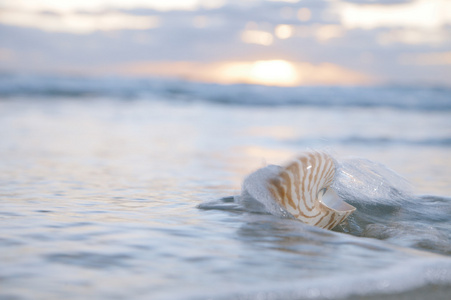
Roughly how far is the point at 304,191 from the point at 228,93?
18918 millimetres

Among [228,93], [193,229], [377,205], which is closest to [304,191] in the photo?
[193,229]

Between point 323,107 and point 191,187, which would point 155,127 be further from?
point 323,107

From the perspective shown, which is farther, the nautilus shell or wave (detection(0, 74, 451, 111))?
wave (detection(0, 74, 451, 111))

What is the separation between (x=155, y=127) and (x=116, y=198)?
662 cm

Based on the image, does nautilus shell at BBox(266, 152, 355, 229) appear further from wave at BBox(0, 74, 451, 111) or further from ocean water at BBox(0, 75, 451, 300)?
wave at BBox(0, 74, 451, 111)

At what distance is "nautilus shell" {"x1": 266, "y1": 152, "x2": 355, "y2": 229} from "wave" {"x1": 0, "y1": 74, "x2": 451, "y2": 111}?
54.2 feet

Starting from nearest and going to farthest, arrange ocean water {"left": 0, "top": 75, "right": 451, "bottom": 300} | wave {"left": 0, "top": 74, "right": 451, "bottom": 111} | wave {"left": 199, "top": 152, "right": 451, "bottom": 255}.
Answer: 1. ocean water {"left": 0, "top": 75, "right": 451, "bottom": 300}
2. wave {"left": 199, "top": 152, "right": 451, "bottom": 255}
3. wave {"left": 0, "top": 74, "right": 451, "bottom": 111}

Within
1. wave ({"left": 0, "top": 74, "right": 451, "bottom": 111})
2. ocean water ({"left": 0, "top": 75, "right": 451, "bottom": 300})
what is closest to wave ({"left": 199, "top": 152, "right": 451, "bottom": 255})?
ocean water ({"left": 0, "top": 75, "right": 451, "bottom": 300})

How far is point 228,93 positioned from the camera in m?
21.6

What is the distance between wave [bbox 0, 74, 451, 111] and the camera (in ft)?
64.6

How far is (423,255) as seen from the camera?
7.50ft

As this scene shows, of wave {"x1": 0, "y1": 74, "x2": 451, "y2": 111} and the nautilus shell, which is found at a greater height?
wave {"x1": 0, "y1": 74, "x2": 451, "y2": 111}

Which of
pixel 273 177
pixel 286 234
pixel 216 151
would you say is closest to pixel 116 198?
pixel 273 177

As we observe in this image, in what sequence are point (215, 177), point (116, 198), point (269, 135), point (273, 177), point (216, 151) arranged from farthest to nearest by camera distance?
point (269, 135) → point (216, 151) → point (215, 177) → point (116, 198) → point (273, 177)
